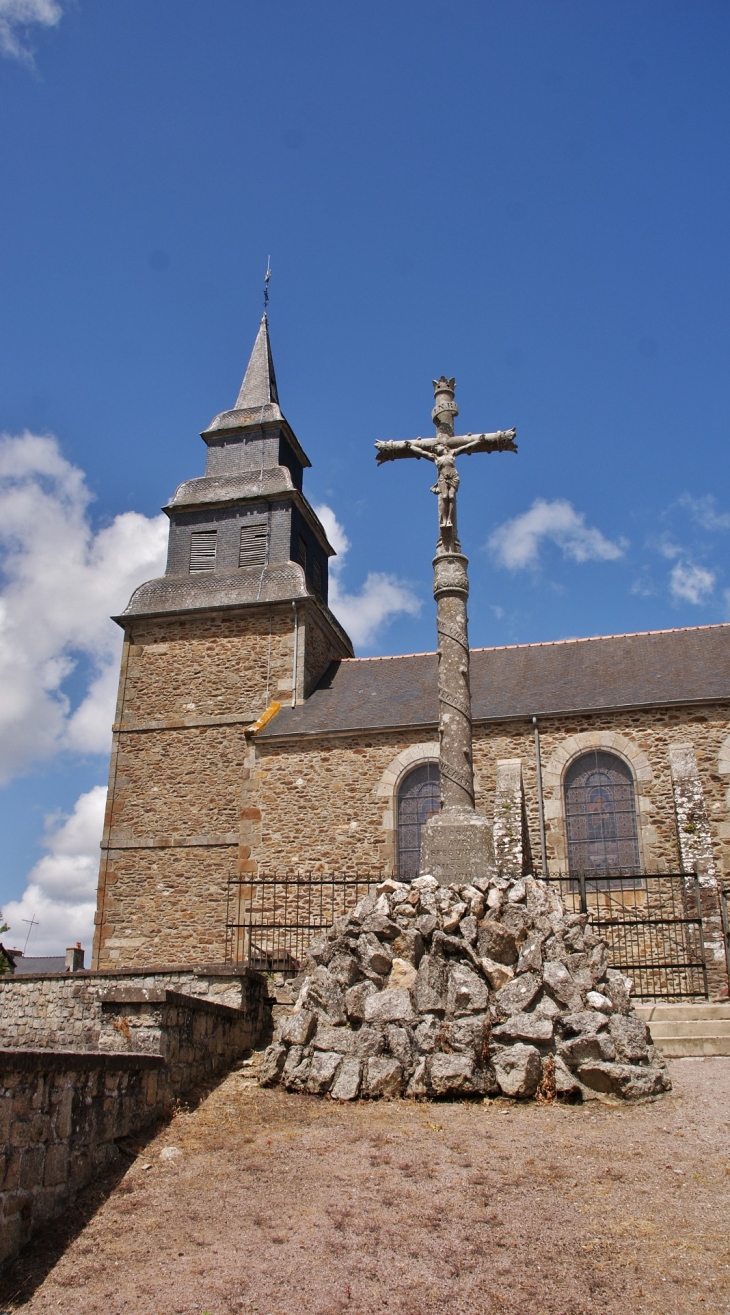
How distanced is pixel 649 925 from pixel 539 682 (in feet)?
15.1

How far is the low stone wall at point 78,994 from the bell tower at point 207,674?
5578 millimetres

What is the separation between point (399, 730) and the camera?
47.4 feet

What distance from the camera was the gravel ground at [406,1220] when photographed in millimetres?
3865

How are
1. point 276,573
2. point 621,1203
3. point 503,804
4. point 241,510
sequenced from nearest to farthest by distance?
point 621,1203 → point 503,804 → point 276,573 → point 241,510

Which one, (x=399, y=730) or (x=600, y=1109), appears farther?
(x=399, y=730)

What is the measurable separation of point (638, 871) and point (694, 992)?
8.77 feet

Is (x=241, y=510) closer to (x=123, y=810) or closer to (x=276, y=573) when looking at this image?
(x=276, y=573)

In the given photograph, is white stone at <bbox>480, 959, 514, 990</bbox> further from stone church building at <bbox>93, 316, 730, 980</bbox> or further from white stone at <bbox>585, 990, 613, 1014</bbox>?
stone church building at <bbox>93, 316, 730, 980</bbox>

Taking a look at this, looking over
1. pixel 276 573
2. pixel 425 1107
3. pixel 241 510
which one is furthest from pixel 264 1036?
pixel 241 510

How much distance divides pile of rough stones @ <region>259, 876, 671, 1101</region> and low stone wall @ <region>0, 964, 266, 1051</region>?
786 mm

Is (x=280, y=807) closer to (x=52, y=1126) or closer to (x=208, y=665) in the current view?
(x=208, y=665)

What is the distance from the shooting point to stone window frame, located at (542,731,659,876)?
43.1ft

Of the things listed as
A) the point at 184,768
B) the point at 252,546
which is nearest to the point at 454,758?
the point at 184,768

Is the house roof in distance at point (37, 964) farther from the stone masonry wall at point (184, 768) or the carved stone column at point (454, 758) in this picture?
the carved stone column at point (454, 758)
